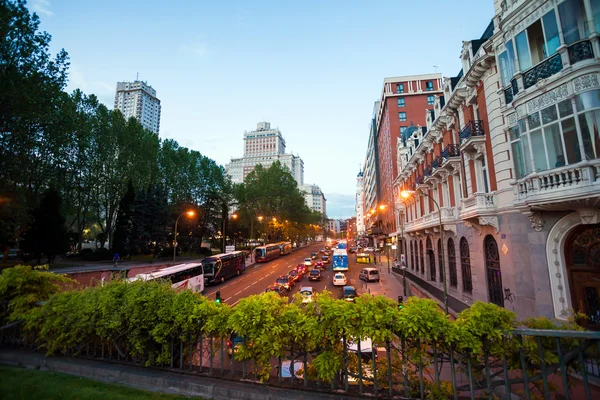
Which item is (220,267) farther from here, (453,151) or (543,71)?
(543,71)

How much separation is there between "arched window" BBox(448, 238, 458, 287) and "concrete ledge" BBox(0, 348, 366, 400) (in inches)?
805

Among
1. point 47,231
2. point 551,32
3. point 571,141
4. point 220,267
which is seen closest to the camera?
point 571,141

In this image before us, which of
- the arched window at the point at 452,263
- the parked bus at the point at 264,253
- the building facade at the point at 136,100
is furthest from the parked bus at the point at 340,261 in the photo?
the building facade at the point at 136,100

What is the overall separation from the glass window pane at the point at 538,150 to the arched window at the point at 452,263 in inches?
445

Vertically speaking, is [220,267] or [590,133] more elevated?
[590,133]

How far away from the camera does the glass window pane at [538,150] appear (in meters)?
11.5

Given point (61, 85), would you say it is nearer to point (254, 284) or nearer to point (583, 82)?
point (254, 284)

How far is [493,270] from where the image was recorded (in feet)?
52.2

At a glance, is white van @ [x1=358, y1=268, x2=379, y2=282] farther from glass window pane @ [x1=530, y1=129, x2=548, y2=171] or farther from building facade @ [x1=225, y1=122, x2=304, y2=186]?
building facade @ [x1=225, y1=122, x2=304, y2=186]

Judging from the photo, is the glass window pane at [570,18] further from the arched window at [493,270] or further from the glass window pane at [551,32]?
the arched window at [493,270]

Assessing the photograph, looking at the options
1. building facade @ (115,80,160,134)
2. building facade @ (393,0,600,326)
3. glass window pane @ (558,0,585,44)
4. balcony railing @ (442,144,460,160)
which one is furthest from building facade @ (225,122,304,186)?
glass window pane @ (558,0,585,44)

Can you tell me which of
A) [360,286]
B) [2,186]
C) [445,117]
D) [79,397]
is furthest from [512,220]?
[2,186]

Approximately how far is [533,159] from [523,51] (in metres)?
5.09

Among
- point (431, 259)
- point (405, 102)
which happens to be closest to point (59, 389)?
point (431, 259)
